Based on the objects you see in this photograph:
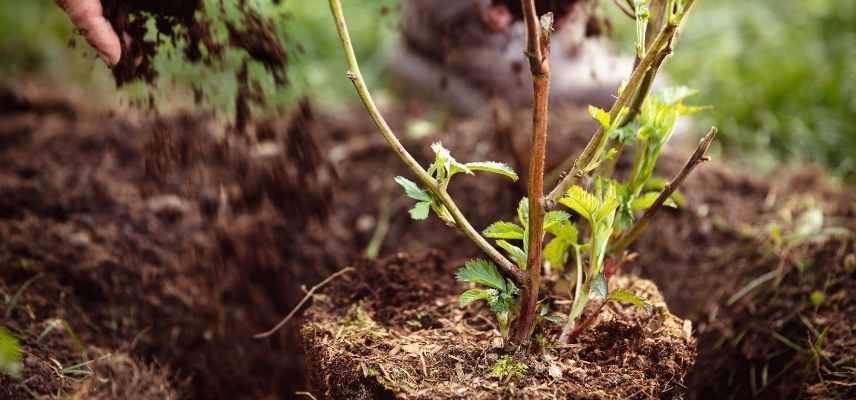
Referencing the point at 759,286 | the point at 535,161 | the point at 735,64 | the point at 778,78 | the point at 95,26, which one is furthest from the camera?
the point at 735,64

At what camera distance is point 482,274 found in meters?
1.15

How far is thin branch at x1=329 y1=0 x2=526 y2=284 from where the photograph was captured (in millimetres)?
1115

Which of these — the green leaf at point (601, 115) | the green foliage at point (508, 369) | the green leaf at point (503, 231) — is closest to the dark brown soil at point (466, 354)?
the green foliage at point (508, 369)

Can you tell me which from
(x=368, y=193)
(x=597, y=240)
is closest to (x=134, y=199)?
(x=368, y=193)

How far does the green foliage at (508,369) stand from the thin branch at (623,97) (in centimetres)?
28

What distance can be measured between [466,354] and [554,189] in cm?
33

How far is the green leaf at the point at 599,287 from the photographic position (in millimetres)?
1166

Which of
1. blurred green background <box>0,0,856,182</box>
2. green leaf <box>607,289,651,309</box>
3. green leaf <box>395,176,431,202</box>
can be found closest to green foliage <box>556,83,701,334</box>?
green leaf <box>607,289,651,309</box>

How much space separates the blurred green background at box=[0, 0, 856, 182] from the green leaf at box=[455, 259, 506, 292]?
1278 mm

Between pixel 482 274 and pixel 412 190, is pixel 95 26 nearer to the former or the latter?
pixel 412 190

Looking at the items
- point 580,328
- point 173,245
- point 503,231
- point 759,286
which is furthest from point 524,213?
point 173,245

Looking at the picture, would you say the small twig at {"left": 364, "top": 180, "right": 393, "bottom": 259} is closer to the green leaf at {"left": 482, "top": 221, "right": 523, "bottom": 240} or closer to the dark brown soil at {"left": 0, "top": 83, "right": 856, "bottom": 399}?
the dark brown soil at {"left": 0, "top": 83, "right": 856, "bottom": 399}

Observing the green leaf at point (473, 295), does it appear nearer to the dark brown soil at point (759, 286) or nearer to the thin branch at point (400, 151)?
the thin branch at point (400, 151)

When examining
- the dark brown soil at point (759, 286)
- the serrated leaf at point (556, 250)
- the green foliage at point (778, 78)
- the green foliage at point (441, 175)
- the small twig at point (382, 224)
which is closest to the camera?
the green foliage at point (441, 175)
